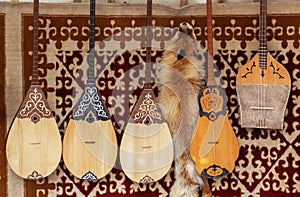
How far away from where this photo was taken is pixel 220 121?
1.50 m

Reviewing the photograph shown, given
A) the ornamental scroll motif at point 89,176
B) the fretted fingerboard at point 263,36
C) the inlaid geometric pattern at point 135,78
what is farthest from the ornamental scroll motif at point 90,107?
the fretted fingerboard at point 263,36

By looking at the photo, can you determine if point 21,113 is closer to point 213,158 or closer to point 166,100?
point 166,100

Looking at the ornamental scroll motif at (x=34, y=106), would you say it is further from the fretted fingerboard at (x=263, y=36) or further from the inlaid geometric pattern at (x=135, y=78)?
the fretted fingerboard at (x=263, y=36)

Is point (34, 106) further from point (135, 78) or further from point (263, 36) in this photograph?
point (263, 36)

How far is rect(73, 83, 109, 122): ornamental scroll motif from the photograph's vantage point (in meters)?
1.51

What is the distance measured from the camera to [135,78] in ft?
5.09

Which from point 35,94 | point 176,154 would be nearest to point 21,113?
point 35,94

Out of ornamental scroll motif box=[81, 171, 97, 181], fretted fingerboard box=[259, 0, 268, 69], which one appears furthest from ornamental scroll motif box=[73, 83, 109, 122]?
fretted fingerboard box=[259, 0, 268, 69]

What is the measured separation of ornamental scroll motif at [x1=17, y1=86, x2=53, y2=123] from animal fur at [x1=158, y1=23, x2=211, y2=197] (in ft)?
1.30

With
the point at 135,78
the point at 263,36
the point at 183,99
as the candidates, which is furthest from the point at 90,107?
the point at 263,36

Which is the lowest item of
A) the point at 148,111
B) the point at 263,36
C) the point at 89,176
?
the point at 89,176

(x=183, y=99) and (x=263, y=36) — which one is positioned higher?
(x=263, y=36)

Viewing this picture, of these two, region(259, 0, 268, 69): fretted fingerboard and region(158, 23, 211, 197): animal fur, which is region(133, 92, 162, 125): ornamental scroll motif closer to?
region(158, 23, 211, 197): animal fur

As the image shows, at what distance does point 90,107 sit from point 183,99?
0.32m
